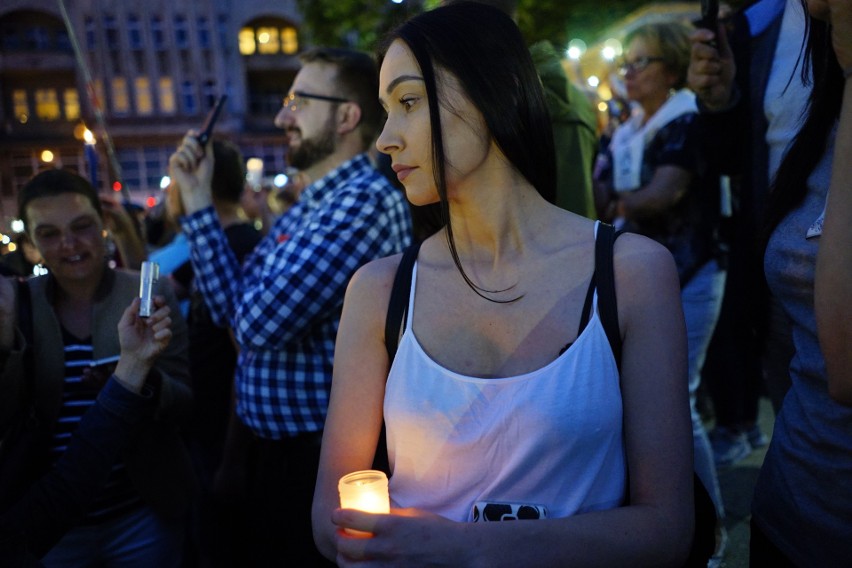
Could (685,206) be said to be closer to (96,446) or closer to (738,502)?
(738,502)

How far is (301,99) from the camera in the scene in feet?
10.4

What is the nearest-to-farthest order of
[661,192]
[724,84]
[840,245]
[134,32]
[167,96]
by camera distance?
1. [840,245]
2. [724,84]
3. [661,192]
4. [134,32]
5. [167,96]

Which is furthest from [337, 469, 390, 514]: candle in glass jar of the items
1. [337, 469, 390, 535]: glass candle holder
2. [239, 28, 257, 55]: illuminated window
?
[239, 28, 257, 55]: illuminated window

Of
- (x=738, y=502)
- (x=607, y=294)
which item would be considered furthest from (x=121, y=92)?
(x=607, y=294)

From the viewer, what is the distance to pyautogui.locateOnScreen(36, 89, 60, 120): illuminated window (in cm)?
4081

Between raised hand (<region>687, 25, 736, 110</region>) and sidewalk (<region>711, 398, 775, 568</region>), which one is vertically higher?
raised hand (<region>687, 25, 736, 110</region>)

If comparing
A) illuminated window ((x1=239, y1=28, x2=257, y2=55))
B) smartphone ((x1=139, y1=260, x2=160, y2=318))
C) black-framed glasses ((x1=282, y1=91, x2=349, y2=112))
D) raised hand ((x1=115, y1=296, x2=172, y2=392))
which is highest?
illuminated window ((x1=239, y1=28, x2=257, y2=55))

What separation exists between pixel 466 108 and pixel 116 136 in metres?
44.6

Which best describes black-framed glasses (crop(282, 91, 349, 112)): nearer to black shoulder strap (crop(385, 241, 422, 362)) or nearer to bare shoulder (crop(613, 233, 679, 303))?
black shoulder strap (crop(385, 241, 422, 362))

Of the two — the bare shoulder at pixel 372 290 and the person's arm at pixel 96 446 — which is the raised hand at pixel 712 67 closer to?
the bare shoulder at pixel 372 290

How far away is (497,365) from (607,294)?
0.91 feet

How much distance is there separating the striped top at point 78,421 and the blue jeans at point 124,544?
0.05 m

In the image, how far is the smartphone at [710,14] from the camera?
2.42 m

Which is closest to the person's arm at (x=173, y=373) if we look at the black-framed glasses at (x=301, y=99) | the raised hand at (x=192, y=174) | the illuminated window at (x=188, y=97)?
the raised hand at (x=192, y=174)
